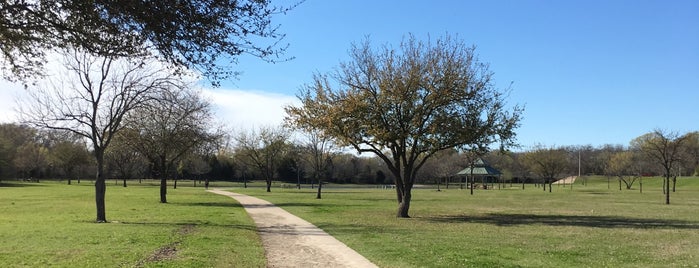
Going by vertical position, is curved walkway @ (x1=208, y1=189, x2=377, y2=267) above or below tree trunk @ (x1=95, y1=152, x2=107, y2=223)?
below

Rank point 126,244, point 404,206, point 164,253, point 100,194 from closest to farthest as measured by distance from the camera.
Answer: point 164,253 → point 126,244 → point 100,194 → point 404,206

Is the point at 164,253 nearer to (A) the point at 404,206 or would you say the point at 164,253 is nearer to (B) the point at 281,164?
(A) the point at 404,206

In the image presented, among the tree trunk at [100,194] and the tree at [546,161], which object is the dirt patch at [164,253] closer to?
the tree trunk at [100,194]

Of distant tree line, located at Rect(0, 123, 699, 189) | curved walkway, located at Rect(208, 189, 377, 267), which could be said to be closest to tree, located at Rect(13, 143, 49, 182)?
distant tree line, located at Rect(0, 123, 699, 189)

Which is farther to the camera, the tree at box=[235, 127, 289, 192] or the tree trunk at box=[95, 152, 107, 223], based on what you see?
the tree at box=[235, 127, 289, 192]

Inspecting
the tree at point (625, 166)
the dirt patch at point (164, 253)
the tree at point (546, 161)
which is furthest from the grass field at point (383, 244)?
the tree at point (625, 166)

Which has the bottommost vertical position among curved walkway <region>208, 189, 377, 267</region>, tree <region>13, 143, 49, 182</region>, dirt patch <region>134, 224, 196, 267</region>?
curved walkway <region>208, 189, 377, 267</region>

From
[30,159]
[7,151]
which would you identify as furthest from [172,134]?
[30,159]

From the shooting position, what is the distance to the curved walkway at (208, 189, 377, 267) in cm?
1081

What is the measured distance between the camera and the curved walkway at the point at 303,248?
1081cm

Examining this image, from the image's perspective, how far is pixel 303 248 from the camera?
13086 mm

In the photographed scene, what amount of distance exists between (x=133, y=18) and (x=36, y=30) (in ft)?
6.78

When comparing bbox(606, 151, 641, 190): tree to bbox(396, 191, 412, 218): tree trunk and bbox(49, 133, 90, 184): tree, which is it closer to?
bbox(396, 191, 412, 218): tree trunk

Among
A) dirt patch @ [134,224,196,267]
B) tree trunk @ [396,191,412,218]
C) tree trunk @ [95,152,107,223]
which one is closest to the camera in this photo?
dirt patch @ [134,224,196,267]
